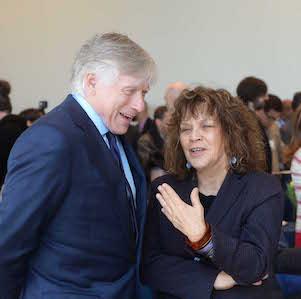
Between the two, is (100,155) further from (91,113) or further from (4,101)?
(4,101)

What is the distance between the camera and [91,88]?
1485mm

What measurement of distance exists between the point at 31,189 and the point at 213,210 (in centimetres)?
57

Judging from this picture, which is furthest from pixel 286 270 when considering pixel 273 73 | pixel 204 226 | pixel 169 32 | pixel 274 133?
pixel 169 32

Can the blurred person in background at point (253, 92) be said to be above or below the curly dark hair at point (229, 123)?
below

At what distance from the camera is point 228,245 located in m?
1.47

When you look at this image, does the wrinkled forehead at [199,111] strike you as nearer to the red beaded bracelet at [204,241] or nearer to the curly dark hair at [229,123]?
the curly dark hair at [229,123]

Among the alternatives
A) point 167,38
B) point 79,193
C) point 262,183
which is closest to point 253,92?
point 262,183

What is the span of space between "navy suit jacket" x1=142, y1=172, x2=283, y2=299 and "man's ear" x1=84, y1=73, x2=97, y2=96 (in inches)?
17.3

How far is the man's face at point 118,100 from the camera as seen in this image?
4.85ft

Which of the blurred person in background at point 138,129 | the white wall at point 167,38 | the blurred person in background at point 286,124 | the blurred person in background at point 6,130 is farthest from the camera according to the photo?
the white wall at point 167,38

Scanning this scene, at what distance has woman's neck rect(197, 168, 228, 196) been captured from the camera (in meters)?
1.75

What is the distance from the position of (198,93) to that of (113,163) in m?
0.45

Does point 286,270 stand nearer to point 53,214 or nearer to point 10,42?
point 53,214

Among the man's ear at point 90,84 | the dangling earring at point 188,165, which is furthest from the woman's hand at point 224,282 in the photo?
the man's ear at point 90,84
